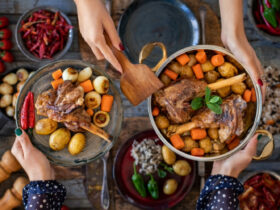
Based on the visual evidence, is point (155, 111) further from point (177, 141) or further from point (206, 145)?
point (206, 145)

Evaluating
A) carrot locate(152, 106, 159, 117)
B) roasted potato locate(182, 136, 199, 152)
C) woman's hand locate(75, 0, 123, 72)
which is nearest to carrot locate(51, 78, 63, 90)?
woman's hand locate(75, 0, 123, 72)

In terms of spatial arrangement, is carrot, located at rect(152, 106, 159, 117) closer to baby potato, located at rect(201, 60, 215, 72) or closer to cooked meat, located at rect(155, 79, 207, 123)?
cooked meat, located at rect(155, 79, 207, 123)

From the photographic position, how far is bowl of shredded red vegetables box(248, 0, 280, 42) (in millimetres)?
1671

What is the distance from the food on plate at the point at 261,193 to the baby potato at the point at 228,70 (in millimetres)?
713

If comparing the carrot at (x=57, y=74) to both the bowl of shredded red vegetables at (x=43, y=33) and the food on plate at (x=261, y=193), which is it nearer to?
the bowl of shredded red vegetables at (x=43, y=33)

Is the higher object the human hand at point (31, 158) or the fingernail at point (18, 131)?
the fingernail at point (18, 131)

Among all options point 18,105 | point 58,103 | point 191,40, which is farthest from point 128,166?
point 191,40

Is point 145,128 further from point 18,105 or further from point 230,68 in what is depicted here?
point 18,105

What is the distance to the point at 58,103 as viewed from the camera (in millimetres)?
1370

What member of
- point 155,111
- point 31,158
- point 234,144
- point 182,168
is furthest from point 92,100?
point 234,144

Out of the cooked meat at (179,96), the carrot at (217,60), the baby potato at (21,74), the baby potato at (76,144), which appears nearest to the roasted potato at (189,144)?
the cooked meat at (179,96)

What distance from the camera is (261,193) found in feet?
5.66

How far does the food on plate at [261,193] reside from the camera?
1.71m

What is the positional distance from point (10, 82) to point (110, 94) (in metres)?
0.65
